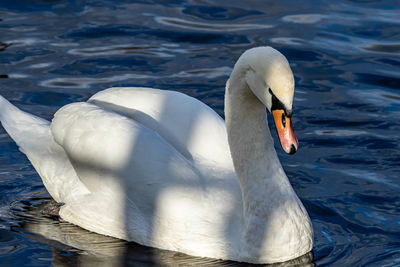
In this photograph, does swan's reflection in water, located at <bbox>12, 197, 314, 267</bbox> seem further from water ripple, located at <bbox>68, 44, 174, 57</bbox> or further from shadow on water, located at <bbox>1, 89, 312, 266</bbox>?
water ripple, located at <bbox>68, 44, 174, 57</bbox>

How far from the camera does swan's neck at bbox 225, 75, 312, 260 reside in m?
5.70

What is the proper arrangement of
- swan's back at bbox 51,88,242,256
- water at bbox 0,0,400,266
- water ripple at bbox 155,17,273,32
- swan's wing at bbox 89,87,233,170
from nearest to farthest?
swan's back at bbox 51,88,242,256 < water at bbox 0,0,400,266 < swan's wing at bbox 89,87,233,170 < water ripple at bbox 155,17,273,32

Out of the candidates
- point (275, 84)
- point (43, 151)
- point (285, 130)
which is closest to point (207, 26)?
point (43, 151)

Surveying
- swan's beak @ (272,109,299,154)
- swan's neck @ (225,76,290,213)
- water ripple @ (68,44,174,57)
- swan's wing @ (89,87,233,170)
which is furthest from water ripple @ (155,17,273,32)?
swan's beak @ (272,109,299,154)

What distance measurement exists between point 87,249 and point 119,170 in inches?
22.3

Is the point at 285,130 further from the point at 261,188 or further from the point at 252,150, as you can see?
the point at 261,188

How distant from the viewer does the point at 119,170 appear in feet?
19.8

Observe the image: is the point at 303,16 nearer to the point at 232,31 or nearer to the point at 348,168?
the point at 232,31

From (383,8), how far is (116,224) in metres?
6.32

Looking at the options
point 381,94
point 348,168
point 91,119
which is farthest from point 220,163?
point 381,94

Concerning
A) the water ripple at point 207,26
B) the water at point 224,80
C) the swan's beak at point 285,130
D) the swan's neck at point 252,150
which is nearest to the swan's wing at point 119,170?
the water at point 224,80

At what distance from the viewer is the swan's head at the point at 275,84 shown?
16.5 feet

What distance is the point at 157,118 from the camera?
21.0 ft

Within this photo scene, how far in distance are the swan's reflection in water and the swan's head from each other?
1026 millimetres
